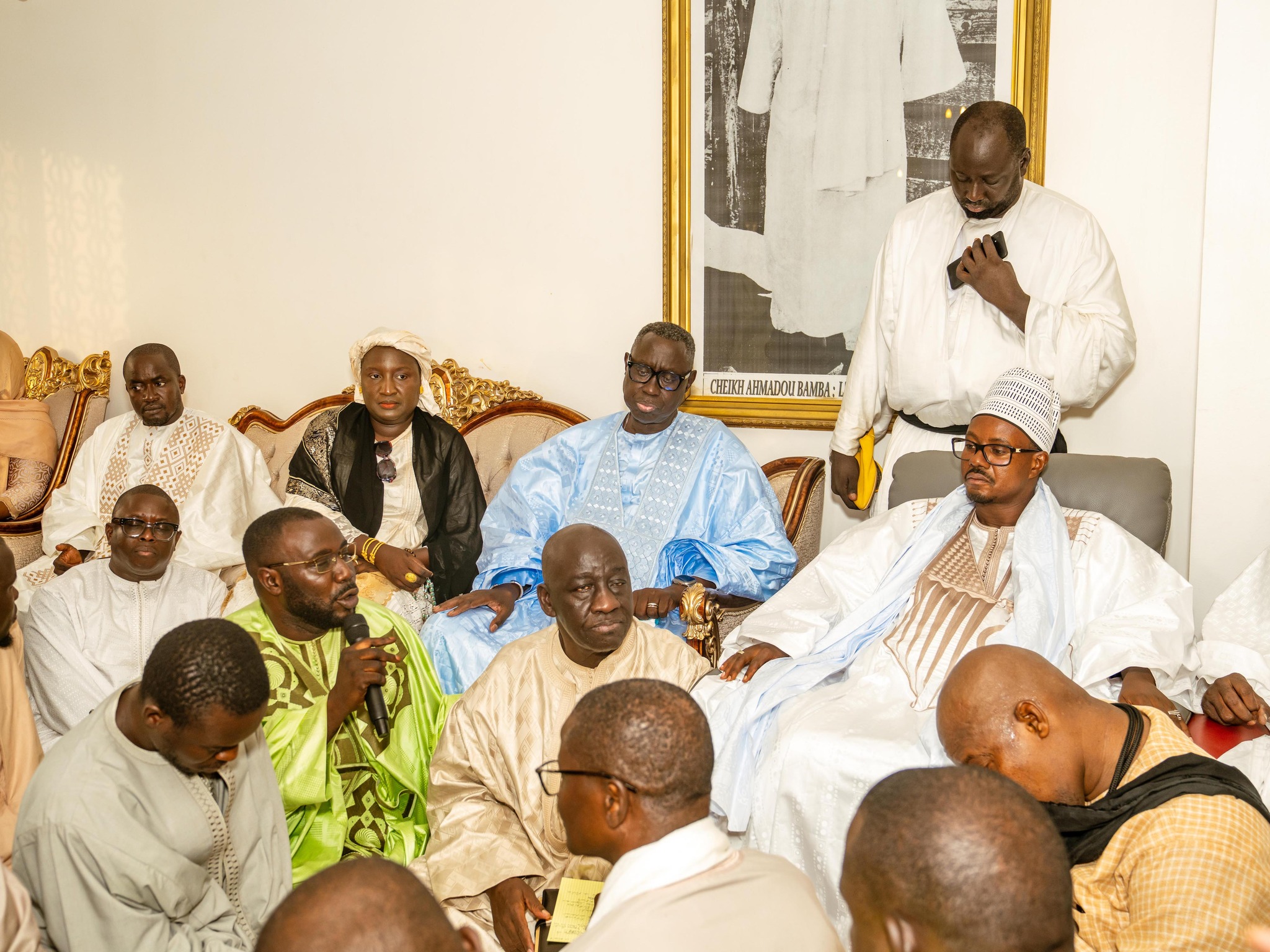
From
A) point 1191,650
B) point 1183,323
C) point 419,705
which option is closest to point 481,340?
point 419,705

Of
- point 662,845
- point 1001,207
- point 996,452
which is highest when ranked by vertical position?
point 1001,207

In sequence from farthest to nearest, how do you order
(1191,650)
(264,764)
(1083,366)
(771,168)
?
(771,168) → (1083,366) → (1191,650) → (264,764)

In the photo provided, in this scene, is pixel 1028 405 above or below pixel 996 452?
above

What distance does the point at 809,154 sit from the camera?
5.39 m

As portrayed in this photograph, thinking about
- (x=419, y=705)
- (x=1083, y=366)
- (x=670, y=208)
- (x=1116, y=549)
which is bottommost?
(x=419, y=705)

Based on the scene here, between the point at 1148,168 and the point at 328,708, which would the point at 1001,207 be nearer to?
the point at 1148,168

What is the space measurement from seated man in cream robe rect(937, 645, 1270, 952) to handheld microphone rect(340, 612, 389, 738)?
1.65m

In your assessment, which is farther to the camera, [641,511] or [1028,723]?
[641,511]

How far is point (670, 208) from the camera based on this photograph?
561 cm

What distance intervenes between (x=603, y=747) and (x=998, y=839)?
2.49ft

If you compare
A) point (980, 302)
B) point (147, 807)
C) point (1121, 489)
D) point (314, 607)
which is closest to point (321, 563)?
point (314, 607)

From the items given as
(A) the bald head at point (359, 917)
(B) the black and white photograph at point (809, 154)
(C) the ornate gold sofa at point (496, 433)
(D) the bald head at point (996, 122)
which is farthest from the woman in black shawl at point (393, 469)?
(A) the bald head at point (359, 917)

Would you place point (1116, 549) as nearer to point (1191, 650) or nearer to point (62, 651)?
point (1191, 650)

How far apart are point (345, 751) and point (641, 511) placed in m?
1.80
